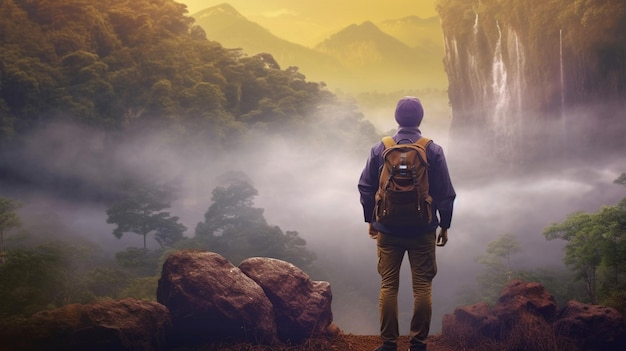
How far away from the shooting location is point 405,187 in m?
4.98

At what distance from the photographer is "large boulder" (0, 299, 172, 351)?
19.3ft

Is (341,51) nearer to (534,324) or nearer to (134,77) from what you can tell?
(134,77)

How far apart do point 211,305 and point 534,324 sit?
404 centimetres

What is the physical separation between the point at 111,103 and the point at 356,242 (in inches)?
641

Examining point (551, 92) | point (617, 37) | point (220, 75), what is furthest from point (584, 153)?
point (220, 75)

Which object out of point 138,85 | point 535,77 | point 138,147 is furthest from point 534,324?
point 138,85

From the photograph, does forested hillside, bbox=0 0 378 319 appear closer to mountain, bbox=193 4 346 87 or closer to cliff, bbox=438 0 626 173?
mountain, bbox=193 4 346 87

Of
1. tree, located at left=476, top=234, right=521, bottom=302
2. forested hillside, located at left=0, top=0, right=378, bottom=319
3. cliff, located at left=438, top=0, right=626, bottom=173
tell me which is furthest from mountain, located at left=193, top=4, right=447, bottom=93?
tree, located at left=476, top=234, right=521, bottom=302

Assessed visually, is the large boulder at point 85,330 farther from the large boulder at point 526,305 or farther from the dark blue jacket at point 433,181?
the large boulder at point 526,305

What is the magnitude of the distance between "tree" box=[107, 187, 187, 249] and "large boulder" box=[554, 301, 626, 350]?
56.0ft

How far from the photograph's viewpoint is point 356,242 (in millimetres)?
32344

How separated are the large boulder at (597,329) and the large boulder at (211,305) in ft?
12.1

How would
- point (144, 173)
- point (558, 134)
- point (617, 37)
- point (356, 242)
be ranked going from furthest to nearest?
point (356, 242) < point (558, 134) < point (144, 173) < point (617, 37)

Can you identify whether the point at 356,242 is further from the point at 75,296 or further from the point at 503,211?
the point at 75,296
